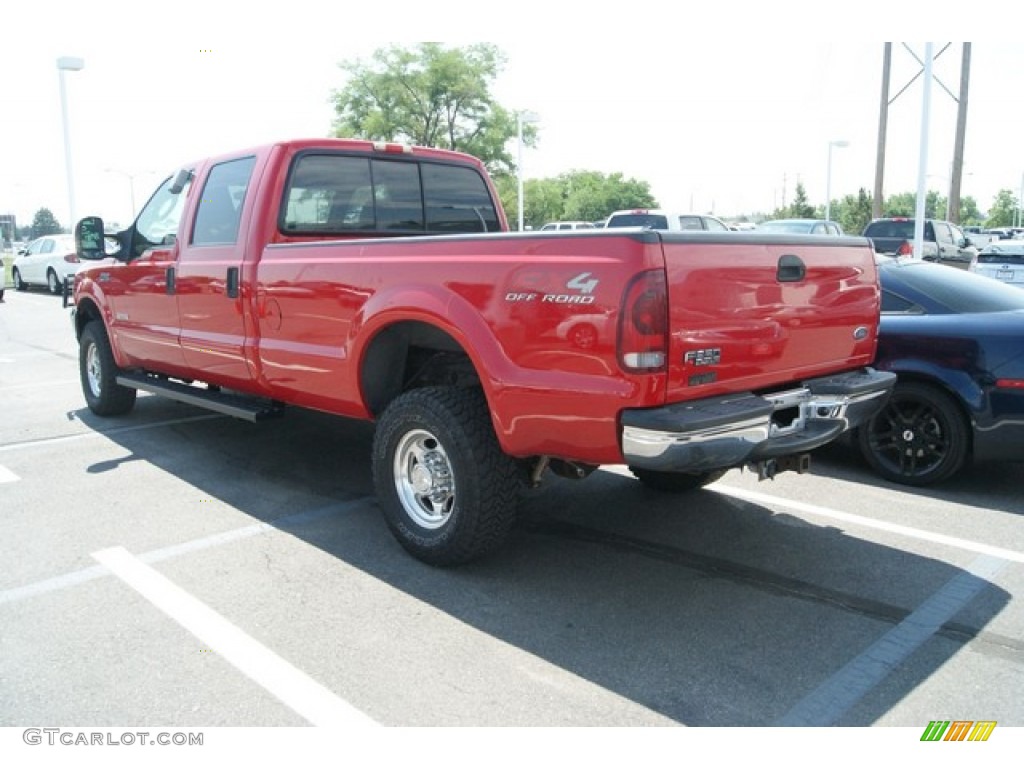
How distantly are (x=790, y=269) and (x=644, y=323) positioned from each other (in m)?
1.01

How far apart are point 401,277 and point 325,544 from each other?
150 centimetres

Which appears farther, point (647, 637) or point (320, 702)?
point (647, 637)

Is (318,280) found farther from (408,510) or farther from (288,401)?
(408,510)

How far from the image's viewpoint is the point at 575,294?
3.18m

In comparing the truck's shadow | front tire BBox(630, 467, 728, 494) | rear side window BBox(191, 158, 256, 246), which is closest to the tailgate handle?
the truck's shadow

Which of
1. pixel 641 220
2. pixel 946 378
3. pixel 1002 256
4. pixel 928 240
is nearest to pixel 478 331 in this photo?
pixel 946 378

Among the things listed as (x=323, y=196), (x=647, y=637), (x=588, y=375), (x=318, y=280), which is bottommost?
(x=647, y=637)

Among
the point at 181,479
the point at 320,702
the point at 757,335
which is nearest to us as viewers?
the point at 320,702

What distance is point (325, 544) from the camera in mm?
4348

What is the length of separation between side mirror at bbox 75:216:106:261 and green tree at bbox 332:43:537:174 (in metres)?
43.2

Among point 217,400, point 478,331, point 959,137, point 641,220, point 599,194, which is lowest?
point 217,400

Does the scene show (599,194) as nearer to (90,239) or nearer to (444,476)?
(90,239)

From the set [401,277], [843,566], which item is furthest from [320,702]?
[843,566]

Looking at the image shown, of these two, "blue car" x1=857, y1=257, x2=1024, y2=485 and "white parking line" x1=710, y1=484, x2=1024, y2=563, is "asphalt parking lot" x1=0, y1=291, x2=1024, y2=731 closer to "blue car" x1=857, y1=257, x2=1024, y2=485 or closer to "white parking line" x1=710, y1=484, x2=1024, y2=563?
"white parking line" x1=710, y1=484, x2=1024, y2=563
